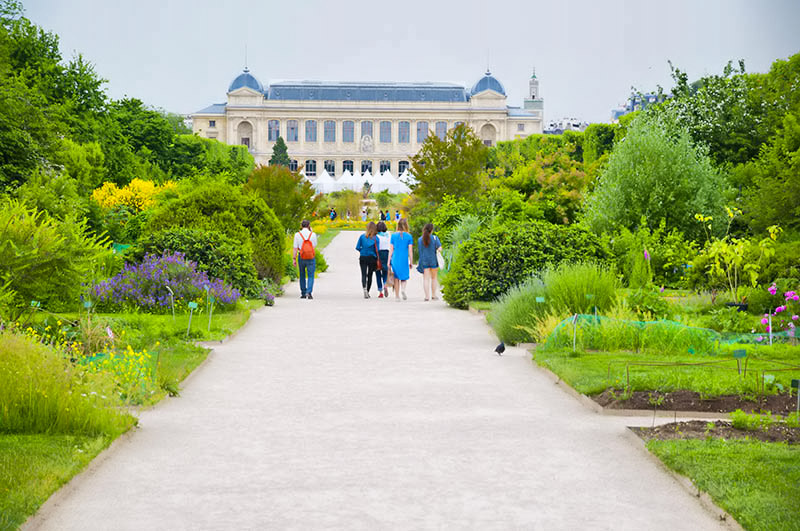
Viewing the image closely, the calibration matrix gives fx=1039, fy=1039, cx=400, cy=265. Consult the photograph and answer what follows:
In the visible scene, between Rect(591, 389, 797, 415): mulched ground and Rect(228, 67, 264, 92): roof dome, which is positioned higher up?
Rect(228, 67, 264, 92): roof dome

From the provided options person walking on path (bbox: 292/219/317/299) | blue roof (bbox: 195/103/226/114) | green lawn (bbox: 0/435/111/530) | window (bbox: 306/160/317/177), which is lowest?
green lawn (bbox: 0/435/111/530)

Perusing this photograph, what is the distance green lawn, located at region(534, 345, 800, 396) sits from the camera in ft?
30.3

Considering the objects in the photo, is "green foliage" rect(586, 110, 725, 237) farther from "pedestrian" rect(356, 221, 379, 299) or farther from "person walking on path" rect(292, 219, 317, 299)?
"person walking on path" rect(292, 219, 317, 299)

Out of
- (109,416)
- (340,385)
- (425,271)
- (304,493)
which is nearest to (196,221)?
(425,271)

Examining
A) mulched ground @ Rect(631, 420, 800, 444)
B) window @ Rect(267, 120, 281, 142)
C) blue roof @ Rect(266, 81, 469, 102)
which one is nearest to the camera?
mulched ground @ Rect(631, 420, 800, 444)

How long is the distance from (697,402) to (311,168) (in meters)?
128

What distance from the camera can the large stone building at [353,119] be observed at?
13200 cm

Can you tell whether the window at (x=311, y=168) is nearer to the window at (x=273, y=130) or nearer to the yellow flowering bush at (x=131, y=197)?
the window at (x=273, y=130)

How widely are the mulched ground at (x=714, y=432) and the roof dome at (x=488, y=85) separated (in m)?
127

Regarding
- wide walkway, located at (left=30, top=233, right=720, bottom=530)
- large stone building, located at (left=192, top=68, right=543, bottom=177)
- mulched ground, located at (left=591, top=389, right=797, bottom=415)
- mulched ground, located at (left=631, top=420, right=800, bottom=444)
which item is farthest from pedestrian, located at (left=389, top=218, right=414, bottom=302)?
large stone building, located at (left=192, top=68, right=543, bottom=177)

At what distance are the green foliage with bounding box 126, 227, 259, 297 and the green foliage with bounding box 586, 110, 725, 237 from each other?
31.0 ft

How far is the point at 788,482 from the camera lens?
608cm

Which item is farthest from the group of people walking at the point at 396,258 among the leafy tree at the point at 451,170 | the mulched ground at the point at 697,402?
the leafy tree at the point at 451,170

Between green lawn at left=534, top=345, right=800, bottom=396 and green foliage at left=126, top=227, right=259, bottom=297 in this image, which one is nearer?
green lawn at left=534, top=345, right=800, bottom=396
